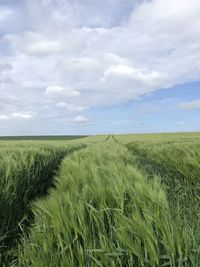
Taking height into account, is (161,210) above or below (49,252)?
above

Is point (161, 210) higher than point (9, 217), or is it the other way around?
point (161, 210)

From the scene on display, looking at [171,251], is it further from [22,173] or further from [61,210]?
[22,173]

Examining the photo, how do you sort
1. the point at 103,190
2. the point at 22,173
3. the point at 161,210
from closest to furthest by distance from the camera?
the point at 161,210 → the point at 103,190 → the point at 22,173

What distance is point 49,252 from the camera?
1.63 m

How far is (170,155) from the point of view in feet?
20.9

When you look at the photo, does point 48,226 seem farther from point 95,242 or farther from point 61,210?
point 95,242

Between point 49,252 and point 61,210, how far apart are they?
0.29 meters

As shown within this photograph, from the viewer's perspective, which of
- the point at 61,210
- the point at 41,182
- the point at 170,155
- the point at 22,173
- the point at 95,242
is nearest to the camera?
the point at 95,242

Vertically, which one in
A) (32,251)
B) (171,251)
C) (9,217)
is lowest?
(9,217)

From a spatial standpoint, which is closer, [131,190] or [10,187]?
[131,190]

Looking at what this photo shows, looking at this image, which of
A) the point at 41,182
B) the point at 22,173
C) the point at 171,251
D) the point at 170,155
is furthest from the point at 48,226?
the point at 170,155

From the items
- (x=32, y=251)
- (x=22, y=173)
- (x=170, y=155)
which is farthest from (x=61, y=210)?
(x=170, y=155)

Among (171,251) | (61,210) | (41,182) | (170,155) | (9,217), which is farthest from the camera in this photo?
(170,155)

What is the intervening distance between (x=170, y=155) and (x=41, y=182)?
2.39 metres
